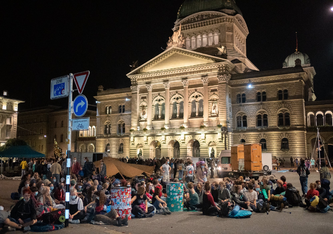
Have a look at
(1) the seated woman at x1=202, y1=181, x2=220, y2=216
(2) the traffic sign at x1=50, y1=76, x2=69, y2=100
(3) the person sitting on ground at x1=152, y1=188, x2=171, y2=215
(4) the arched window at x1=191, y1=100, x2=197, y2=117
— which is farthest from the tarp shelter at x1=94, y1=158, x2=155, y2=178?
(4) the arched window at x1=191, y1=100, x2=197, y2=117

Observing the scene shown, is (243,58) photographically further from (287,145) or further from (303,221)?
(303,221)

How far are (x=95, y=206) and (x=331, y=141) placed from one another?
4331 cm

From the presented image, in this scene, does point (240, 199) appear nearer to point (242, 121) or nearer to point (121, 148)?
point (242, 121)

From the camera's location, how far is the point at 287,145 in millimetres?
47094

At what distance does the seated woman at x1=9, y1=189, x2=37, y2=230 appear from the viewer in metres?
10.2

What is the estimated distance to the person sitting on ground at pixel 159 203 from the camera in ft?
43.1

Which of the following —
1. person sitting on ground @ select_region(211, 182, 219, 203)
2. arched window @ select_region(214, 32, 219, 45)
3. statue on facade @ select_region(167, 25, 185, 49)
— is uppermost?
arched window @ select_region(214, 32, 219, 45)

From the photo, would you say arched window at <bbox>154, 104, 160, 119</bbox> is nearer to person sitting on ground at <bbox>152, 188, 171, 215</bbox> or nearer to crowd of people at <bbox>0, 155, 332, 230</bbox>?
crowd of people at <bbox>0, 155, 332, 230</bbox>

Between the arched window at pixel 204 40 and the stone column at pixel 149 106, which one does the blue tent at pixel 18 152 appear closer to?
the stone column at pixel 149 106

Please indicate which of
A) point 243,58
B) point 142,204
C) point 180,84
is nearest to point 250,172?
point 142,204

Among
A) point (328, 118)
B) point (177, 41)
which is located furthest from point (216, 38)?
point (328, 118)

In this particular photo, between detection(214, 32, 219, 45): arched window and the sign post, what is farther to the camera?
detection(214, 32, 219, 45): arched window

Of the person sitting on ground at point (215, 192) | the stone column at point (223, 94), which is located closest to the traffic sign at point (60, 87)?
the person sitting on ground at point (215, 192)

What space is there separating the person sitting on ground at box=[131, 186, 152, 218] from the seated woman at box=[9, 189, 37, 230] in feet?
12.0
